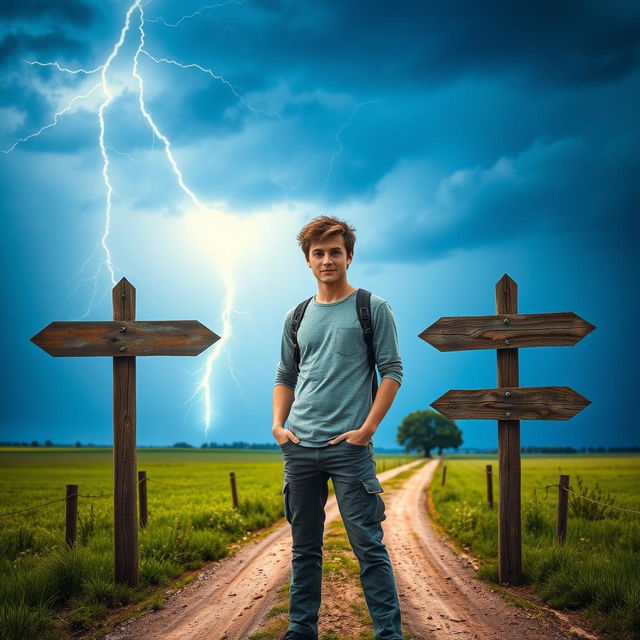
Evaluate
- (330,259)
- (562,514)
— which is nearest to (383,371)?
(330,259)

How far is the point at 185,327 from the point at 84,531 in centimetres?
405

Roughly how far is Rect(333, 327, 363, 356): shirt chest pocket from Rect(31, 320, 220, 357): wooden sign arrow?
8.02ft

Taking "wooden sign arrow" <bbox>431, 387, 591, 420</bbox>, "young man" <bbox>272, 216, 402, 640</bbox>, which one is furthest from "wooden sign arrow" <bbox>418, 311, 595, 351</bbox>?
"young man" <bbox>272, 216, 402, 640</bbox>

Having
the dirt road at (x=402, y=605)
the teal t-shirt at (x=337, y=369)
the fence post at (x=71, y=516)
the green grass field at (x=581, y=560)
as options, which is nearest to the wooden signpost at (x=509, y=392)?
the green grass field at (x=581, y=560)

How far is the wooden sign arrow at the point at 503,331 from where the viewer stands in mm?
5617

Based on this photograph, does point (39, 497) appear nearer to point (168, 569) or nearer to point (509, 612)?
point (168, 569)

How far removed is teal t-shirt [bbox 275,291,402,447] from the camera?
333 cm

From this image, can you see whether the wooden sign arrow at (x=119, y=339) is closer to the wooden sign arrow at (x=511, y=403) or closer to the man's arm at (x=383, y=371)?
the man's arm at (x=383, y=371)

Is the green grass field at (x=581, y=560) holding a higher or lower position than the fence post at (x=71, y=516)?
lower

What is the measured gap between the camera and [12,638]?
3.96 m

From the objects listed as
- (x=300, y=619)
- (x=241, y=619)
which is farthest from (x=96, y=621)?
(x=300, y=619)

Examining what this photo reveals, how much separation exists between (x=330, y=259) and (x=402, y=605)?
3.56 metres

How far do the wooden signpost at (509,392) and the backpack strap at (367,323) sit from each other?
2.27m

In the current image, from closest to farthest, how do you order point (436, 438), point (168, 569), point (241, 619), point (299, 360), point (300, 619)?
point (300, 619) < point (299, 360) < point (241, 619) < point (168, 569) < point (436, 438)
